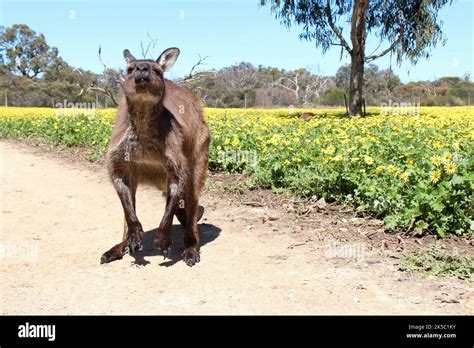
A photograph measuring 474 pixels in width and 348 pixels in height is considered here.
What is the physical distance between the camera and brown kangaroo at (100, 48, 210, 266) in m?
4.76

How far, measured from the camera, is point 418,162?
20.7 ft

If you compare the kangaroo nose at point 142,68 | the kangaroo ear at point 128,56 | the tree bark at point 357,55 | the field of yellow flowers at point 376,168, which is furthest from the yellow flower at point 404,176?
the tree bark at point 357,55

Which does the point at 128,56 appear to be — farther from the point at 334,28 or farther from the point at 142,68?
the point at 334,28

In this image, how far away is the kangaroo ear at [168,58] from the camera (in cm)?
508

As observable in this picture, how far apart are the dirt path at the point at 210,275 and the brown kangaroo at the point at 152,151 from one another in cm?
27

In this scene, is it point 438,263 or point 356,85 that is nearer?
point 438,263

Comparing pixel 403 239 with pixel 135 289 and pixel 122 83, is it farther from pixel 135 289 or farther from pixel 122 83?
pixel 122 83

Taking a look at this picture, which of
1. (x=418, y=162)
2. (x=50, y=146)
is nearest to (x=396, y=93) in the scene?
(x=50, y=146)

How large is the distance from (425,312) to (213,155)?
241 inches

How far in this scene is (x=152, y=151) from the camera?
16.2ft

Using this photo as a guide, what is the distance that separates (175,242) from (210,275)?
125 cm

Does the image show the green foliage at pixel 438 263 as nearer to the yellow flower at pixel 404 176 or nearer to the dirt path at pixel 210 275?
the dirt path at pixel 210 275

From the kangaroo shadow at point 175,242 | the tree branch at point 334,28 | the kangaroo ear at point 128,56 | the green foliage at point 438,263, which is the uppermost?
the tree branch at point 334,28

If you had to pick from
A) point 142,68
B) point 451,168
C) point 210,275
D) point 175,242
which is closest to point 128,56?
point 142,68
